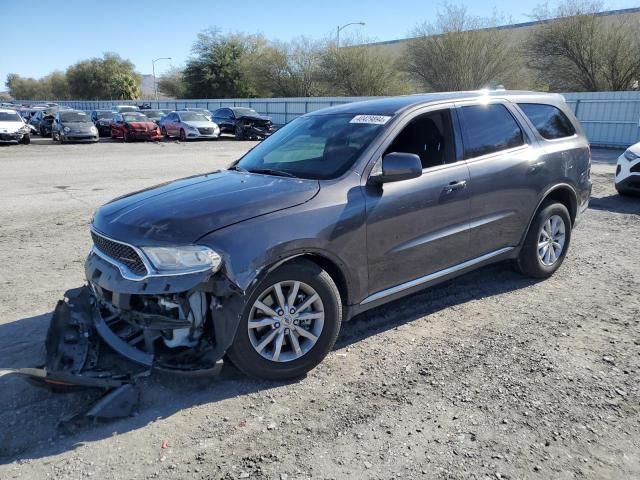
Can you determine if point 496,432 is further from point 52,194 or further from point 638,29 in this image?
point 638,29

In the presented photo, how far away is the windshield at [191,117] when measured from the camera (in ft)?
87.2

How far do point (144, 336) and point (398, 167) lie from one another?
6.71 ft

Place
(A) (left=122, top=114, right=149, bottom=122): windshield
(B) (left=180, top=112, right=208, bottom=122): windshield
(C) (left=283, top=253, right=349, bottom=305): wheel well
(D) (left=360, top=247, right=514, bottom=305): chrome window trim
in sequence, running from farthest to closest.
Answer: (A) (left=122, top=114, right=149, bottom=122): windshield < (B) (left=180, top=112, right=208, bottom=122): windshield < (D) (left=360, top=247, right=514, bottom=305): chrome window trim < (C) (left=283, top=253, right=349, bottom=305): wheel well

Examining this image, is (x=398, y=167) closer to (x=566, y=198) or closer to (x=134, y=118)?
(x=566, y=198)

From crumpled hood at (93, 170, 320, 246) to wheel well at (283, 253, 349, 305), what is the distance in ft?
1.24

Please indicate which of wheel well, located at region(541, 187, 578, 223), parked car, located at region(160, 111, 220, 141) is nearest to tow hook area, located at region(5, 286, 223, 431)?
wheel well, located at region(541, 187, 578, 223)

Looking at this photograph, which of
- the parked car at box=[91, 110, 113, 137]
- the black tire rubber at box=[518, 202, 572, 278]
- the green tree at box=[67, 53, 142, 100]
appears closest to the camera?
the black tire rubber at box=[518, 202, 572, 278]

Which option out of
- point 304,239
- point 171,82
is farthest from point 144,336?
point 171,82

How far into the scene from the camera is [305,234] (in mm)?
3373

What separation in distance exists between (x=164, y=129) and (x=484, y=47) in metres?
21.4

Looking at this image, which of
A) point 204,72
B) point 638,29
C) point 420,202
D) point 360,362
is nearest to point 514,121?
point 420,202

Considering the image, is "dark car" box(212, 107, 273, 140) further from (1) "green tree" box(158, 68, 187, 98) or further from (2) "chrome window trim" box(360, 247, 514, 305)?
(1) "green tree" box(158, 68, 187, 98)

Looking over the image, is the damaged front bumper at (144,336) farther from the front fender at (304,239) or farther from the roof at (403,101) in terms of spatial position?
the roof at (403,101)

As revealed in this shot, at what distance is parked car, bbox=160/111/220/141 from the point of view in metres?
26.0
